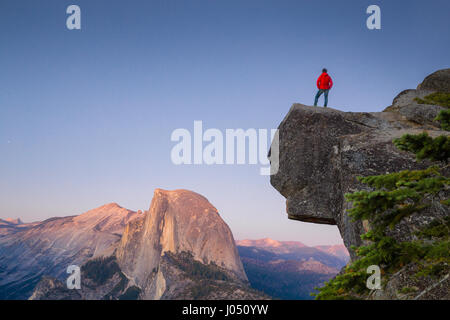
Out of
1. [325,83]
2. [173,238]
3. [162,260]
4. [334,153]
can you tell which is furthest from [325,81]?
[173,238]

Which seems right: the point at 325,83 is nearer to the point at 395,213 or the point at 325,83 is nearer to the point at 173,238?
the point at 395,213

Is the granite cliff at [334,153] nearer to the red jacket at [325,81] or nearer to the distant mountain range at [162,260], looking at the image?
the red jacket at [325,81]

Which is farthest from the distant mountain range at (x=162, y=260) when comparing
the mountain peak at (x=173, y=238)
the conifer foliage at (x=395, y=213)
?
the conifer foliage at (x=395, y=213)

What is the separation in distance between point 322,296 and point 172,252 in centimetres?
16231

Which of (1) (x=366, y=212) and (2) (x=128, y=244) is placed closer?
(1) (x=366, y=212)

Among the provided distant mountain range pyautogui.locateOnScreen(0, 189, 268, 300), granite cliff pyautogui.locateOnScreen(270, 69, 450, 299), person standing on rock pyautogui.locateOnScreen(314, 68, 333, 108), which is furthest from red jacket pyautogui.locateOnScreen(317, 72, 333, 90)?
distant mountain range pyautogui.locateOnScreen(0, 189, 268, 300)

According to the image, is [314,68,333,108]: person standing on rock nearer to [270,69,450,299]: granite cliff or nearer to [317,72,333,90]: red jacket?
[317,72,333,90]: red jacket
